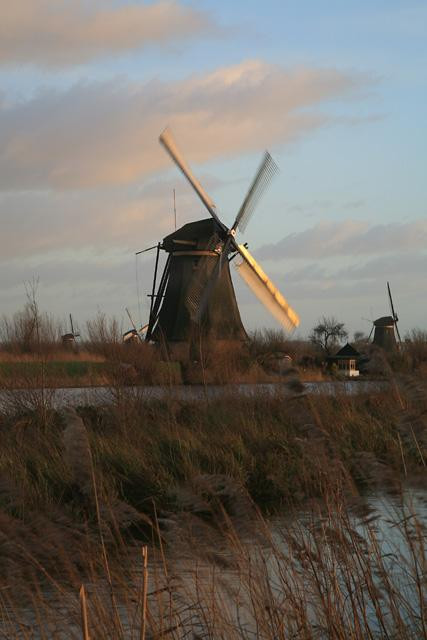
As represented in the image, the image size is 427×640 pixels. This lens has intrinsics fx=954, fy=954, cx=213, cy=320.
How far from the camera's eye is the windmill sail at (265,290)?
3119cm

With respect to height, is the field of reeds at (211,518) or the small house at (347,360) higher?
the small house at (347,360)

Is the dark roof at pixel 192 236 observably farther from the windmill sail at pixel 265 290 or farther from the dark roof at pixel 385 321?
the dark roof at pixel 385 321

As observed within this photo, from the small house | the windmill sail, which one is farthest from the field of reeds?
the small house

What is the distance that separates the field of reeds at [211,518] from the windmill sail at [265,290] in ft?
58.7

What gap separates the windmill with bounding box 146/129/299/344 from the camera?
102 feet

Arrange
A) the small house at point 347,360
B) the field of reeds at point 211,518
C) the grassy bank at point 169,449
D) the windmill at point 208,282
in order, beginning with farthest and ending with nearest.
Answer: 1. the small house at point 347,360
2. the windmill at point 208,282
3. the grassy bank at point 169,449
4. the field of reeds at point 211,518

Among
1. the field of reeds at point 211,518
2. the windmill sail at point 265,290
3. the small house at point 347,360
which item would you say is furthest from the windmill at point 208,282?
the field of reeds at point 211,518

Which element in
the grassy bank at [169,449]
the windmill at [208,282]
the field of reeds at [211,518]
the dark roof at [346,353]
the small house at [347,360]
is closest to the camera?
the field of reeds at [211,518]

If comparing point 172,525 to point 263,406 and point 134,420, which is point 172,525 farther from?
point 263,406

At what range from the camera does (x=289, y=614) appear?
10.9 feet

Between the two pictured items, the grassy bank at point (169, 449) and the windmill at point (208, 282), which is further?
the windmill at point (208, 282)

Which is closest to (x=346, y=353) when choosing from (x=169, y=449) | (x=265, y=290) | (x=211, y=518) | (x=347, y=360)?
(x=347, y=360)

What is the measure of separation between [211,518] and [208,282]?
23.2m

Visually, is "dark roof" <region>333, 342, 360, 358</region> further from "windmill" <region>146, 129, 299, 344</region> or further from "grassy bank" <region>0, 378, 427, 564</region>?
"grassy bank" <region>0, 378, 427, 564</region>
